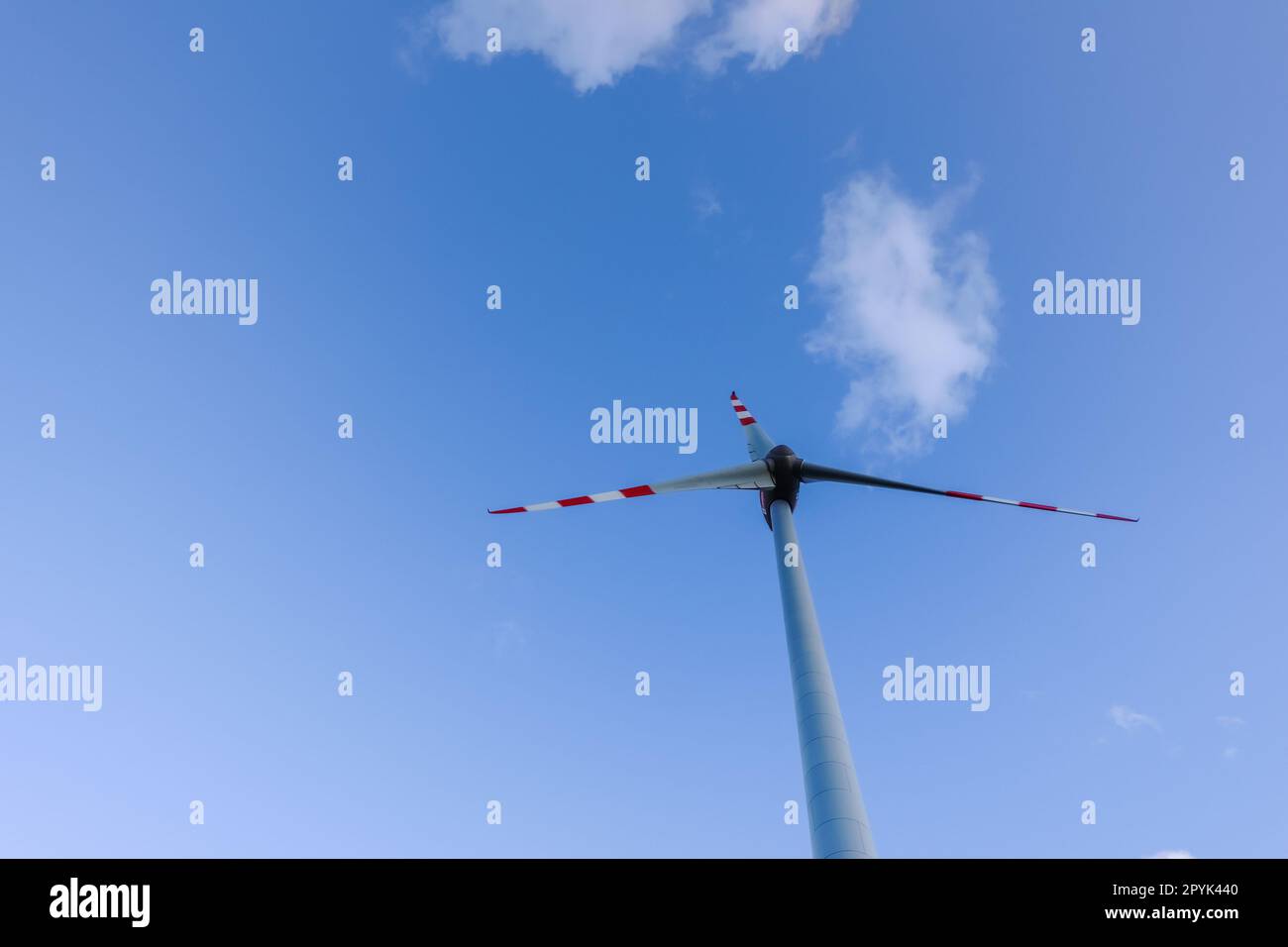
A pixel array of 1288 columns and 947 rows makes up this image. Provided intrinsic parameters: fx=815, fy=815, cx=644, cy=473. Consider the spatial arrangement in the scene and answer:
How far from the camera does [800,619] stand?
87.9ft

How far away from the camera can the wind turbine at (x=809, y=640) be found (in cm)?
2012

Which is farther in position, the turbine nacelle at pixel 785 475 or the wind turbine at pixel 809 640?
the turbine nacelle at pixel 785 475

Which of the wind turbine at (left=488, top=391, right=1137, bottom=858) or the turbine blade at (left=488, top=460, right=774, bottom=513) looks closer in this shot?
the wind turbine at (left=488, top=391, right=1137, bottom=858)

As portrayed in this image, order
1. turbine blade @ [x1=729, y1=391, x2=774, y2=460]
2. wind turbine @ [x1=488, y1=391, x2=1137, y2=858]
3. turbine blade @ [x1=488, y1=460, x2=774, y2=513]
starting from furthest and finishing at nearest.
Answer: turbine blade @ [x1=729, y1=391, x2=774, y2=460] < turbine blade @ [x1=488, y1=460, x2=774, y2=513] < wind turbine @ [x1=488, y1=391, x2=1137, y2=858]

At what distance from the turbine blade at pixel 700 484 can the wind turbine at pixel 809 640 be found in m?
0.04

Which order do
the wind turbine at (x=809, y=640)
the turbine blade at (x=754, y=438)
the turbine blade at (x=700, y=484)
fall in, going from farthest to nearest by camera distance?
the turbine blade at (x=754, y=438), the turbine blade at (x=700, y=484), the wind turbine at (x=809, y=640)

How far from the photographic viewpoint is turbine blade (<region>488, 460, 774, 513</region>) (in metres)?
30.9

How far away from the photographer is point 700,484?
3331 cm

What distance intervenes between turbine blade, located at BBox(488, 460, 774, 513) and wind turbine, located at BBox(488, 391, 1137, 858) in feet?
0.12

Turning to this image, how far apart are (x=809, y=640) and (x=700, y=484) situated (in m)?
9.36

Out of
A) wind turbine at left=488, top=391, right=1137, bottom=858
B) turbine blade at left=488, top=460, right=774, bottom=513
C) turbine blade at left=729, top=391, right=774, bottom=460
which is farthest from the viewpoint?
turbine blade at left=729, top=391, right=774, bottom=460
